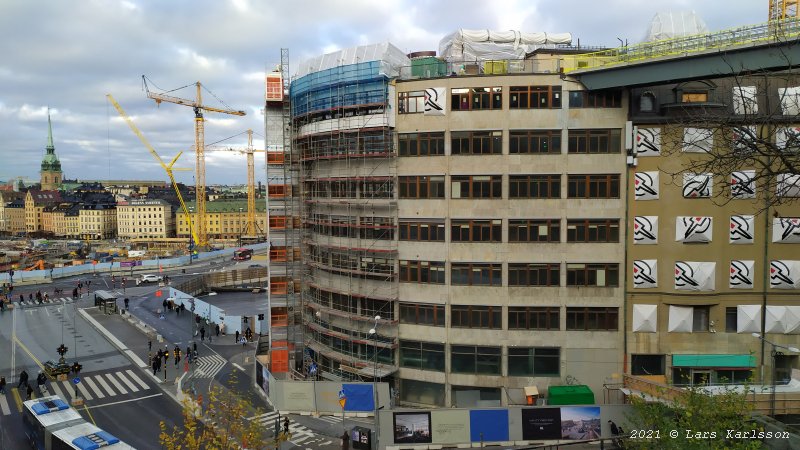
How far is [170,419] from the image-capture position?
3881cm

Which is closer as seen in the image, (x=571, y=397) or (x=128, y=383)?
(x=571, y=397)

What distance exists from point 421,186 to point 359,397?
52.5 ft

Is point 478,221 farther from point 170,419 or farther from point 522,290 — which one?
point 170,419

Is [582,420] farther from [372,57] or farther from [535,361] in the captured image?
[372,57]

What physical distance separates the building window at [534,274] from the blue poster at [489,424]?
8926 millimetres

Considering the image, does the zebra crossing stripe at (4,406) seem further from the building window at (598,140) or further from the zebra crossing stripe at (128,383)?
the building window at (598,140)

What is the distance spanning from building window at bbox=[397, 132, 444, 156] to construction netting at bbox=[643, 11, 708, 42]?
16311mm

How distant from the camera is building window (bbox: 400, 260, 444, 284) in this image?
38.0 metres

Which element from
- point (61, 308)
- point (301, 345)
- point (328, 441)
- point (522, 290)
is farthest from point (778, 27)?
point (61, 308)

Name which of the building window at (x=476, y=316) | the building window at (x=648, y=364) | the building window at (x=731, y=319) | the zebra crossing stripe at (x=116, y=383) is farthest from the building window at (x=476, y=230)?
the zebra crossing stripe at (x=116, y=383)

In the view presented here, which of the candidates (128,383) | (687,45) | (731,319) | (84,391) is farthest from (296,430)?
(687,45)

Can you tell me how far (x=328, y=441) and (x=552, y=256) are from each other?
780 inches

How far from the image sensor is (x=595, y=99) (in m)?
35.9

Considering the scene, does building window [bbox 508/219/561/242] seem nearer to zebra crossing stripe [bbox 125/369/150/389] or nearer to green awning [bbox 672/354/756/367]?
green awning [bbox 672/354/756/367]
